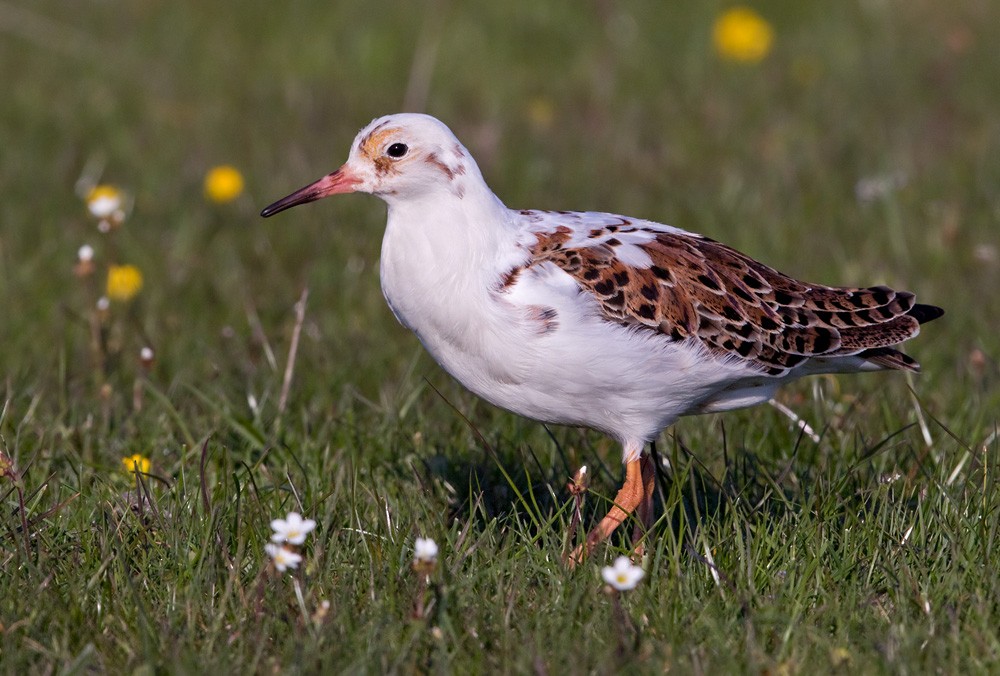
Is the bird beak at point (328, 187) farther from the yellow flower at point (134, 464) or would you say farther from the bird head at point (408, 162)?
the yellow flower at point (134, 464)

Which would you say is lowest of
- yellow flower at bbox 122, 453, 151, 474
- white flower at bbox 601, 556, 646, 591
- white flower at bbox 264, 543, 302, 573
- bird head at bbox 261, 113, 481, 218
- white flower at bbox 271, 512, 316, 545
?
yellow flower at bbox 122, 453, 151, 474

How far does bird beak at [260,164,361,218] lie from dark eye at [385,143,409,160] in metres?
0.15

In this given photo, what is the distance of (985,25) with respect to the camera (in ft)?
40.4

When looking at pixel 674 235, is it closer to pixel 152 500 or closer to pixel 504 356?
pixel 504 356

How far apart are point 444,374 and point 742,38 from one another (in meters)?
5.58

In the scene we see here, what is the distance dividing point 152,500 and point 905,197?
6.07 metres

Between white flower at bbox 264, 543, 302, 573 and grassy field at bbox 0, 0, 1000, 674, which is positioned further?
grassy field at bbox 0, 0, 1000, 674

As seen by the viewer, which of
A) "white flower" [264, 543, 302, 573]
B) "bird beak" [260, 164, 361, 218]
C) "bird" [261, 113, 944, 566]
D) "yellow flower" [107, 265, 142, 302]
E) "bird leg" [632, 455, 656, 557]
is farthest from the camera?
"yellow flower" [107, 265, 142, 302]

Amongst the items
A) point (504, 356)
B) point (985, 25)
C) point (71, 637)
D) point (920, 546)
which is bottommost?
point (71, 637)

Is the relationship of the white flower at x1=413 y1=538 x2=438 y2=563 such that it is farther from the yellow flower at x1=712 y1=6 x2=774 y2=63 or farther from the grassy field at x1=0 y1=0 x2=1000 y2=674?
the yellow flower at x1=712 y1=6 x2=774 y2=63

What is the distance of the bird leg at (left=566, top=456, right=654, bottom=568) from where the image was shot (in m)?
5.00

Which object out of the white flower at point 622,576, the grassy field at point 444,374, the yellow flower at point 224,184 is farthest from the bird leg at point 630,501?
the yellow flower at point 224,184

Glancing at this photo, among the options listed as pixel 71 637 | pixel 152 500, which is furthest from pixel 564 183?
pixel 71 637

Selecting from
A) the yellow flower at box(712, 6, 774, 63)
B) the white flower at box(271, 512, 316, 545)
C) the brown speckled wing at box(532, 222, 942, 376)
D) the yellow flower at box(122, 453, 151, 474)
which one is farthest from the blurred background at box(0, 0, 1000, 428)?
the white flower at box(271, 512, 316, 545)
